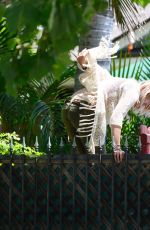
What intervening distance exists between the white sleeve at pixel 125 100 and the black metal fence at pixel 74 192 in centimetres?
33

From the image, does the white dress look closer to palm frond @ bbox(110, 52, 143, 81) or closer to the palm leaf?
the palm leaf

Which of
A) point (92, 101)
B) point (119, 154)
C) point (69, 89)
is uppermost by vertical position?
point (69, 89)

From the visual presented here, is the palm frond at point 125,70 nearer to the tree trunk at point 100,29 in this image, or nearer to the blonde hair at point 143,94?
the tree trunk at point 100,29

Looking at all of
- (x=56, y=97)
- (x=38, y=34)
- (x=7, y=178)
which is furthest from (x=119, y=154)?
(x=56, y=97)

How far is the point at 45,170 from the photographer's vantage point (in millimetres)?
7031

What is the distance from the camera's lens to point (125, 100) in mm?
6746

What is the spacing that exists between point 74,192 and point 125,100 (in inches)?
35.1

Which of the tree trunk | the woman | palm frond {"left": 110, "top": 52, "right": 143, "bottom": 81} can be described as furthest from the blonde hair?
palm frond {"left": 110, "top": 52, "right": 143, "bottom": 81}

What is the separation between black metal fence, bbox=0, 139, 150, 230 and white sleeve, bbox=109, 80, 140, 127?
0.33 meters

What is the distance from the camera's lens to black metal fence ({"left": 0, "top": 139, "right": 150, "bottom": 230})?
6.34 meters

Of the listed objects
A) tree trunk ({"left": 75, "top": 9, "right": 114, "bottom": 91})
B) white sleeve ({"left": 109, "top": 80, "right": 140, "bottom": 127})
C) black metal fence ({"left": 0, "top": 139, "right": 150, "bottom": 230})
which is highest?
tree trunk ({"left": 75, "top": 9, "right": 114, "bottom": 91})

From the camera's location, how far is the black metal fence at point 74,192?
634 cm

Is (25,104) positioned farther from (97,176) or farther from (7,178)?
(97,176)

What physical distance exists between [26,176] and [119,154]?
1184mm
